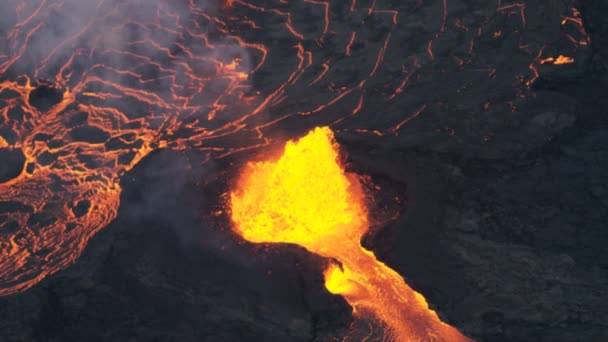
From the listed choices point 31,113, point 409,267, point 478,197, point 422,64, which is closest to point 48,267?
point 31,113

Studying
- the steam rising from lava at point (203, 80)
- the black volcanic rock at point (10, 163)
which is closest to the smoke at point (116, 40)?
the steam rising from lava at point (203, 80)

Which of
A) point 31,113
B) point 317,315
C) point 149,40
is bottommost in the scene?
point 317,315

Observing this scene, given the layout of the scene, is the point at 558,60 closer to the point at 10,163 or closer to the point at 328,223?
the point at 328,223

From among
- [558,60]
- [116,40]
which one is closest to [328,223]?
[558,60]

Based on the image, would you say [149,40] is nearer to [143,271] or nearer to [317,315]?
[143,271]

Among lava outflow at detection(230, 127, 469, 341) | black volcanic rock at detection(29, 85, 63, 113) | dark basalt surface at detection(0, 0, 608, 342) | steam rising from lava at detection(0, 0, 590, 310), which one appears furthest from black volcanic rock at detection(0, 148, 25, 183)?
lava outflow at detection(230, 127, 469, 341)
